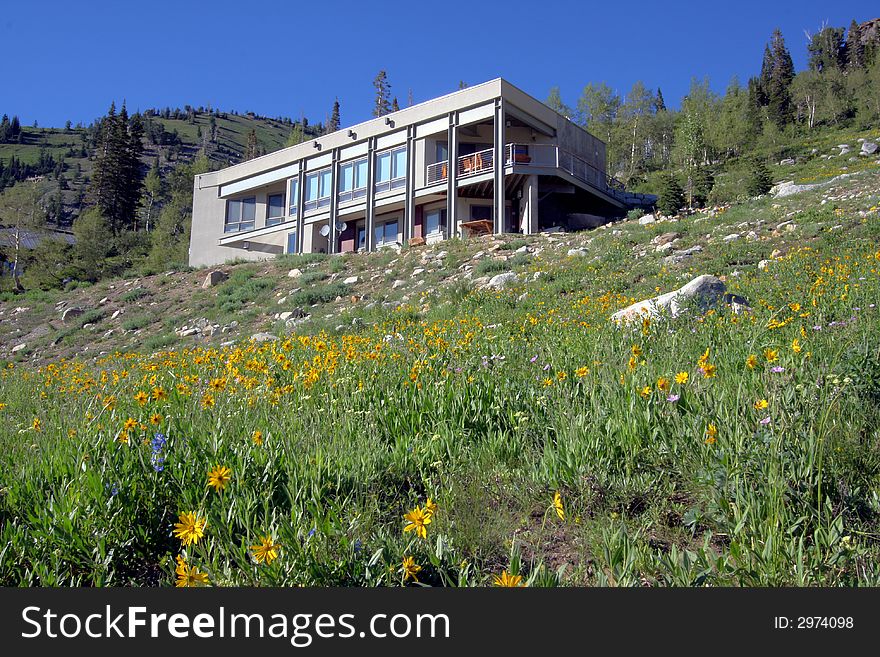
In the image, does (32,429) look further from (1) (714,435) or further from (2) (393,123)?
(2) (393,123)

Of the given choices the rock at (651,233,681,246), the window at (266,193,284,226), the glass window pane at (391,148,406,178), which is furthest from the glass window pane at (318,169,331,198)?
the rock at (651,233,681,246)

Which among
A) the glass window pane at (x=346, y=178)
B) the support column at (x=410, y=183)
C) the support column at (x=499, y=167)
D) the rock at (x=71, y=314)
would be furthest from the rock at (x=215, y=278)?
the glass window pane at (x=346, y=178)

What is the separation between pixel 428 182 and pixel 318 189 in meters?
7.47

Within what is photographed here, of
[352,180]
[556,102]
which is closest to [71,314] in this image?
[352,180]

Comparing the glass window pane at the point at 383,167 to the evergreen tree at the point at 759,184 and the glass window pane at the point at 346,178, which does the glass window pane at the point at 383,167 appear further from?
the evergreen tree at the point at 759,184

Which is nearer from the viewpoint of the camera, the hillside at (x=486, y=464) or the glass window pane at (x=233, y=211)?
the hillside at (x=486, y=464)

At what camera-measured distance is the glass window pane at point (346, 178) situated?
3228 centimetres

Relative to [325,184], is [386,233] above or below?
below

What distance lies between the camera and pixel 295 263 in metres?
23.0

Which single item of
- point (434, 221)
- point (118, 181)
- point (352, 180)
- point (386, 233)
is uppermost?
point (118, 181)

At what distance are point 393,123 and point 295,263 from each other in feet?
35.9

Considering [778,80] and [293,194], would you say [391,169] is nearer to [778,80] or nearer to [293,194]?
[293,194]

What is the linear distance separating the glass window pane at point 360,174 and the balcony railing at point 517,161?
4149mm

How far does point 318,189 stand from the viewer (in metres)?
33.6
